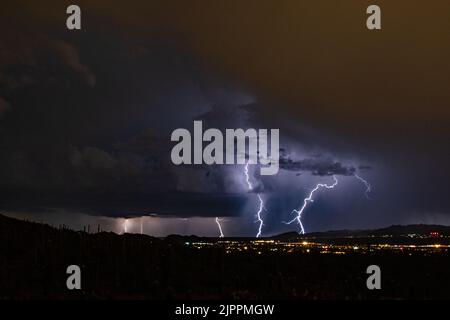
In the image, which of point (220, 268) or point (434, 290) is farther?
point (220, 268)

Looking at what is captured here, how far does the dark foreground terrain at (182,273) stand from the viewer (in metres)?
52.8

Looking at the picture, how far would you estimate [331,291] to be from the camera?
59656 mm

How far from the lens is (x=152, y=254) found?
83625 millimetres

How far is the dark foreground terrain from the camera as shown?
5281 cm

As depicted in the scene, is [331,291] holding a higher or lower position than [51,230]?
lower

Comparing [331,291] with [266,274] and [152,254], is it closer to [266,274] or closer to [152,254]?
[266,274]

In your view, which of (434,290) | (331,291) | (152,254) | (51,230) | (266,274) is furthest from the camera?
(51,230)

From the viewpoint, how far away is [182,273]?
69.1 metres
